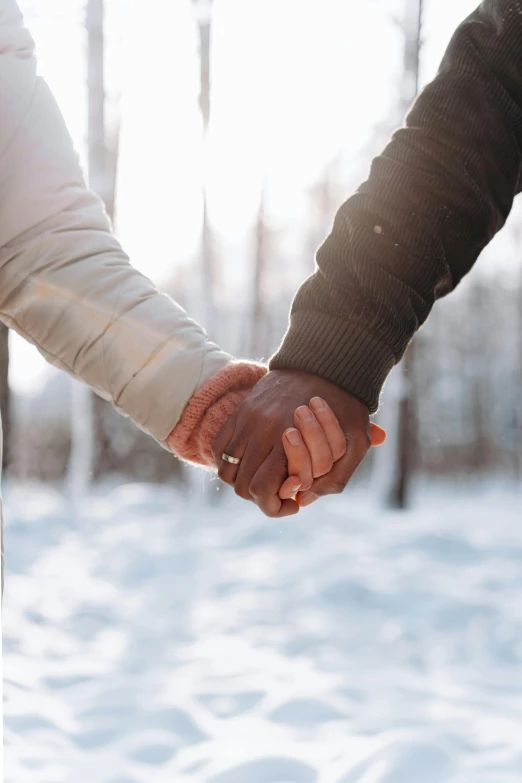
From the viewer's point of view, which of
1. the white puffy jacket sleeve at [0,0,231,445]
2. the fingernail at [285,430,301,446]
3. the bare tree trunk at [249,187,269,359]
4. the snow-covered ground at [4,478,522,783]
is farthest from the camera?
the bare tree trunk at [249,187,269,359]

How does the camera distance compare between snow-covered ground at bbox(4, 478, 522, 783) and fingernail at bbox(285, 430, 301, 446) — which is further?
snow-covered ground at bbox(4, 478, 522, 783)

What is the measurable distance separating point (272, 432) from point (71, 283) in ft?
2.02

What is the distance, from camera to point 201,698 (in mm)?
3127

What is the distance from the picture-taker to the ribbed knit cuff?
1936 millimetres

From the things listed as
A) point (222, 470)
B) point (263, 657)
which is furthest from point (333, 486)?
point (263, 657)

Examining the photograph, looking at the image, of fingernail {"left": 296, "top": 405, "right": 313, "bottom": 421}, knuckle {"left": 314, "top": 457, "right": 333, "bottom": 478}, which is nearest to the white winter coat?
fingernail {"left": 296, "top": 405, "right": 313, "bottom": 421}

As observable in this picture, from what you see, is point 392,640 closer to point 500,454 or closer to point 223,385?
point 223,385

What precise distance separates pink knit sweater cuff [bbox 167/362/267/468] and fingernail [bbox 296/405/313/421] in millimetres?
185

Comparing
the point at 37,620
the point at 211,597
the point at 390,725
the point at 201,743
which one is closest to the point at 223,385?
the point at 201,743

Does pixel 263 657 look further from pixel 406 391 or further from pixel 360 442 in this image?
pixel 406 391

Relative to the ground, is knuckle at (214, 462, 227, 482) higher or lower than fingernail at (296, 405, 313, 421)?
lower

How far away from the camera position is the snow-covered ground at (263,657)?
8.41 feet

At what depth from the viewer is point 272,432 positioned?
77.2 inches

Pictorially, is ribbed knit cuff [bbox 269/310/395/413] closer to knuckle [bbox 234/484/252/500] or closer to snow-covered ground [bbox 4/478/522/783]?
knuckle [bbox 234/484/252/500]
